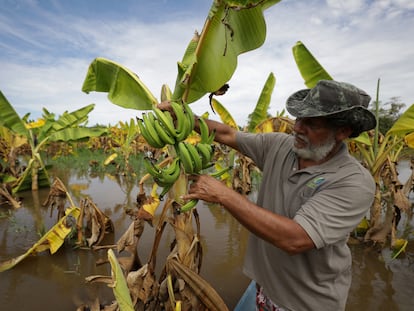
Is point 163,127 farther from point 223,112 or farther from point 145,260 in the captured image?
point 223,112

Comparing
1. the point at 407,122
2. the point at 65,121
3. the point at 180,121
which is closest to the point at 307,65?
the point at 407,122

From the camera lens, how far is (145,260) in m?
3.91

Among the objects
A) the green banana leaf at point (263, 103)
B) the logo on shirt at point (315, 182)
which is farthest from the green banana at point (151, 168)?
the green banana leaf at point (263, 103)

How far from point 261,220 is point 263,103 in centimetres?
430

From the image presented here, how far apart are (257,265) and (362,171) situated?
99cm

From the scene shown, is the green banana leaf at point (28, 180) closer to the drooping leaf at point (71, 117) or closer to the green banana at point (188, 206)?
the drooping leaf at point (71, 117)

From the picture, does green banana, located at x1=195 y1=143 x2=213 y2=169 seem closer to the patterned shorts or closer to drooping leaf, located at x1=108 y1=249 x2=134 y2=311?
drooping leaf, located at x1=108 y1=249 x2=134 y2=311

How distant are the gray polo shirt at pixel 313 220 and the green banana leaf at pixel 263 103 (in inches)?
129

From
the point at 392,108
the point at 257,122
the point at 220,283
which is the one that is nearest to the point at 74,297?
the point at 220,283

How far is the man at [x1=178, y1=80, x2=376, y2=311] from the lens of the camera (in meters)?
1.30

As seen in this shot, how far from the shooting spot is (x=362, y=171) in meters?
1.48

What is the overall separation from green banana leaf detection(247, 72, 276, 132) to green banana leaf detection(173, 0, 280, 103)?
3202 millimetres

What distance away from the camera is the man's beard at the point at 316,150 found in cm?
157

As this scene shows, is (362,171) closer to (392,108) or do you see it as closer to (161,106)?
(161,106)
